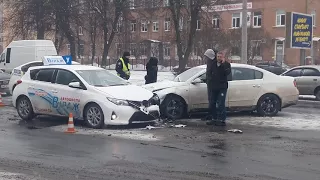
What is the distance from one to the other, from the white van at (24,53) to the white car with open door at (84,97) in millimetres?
12863

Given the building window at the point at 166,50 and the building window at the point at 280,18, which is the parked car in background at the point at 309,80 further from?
the building window at the point at 166,50

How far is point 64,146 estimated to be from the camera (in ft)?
30.6

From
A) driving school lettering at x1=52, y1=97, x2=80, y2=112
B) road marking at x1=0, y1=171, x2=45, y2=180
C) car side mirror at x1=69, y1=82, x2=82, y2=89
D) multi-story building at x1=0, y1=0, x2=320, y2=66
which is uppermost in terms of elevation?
multi-story building at x1=0, y1=0, x2=320, y2=66

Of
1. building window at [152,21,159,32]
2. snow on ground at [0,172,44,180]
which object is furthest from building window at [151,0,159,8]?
snow on ground at [0,172,44,180]

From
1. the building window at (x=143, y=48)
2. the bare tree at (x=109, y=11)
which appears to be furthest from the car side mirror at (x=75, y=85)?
the building window at (x=143, y=48)

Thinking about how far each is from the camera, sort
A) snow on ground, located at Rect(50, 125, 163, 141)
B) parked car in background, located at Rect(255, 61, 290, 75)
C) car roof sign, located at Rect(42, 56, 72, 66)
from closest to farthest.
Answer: snow on ground, located at Rect(50, 125, 163, 141) < car roof sign, located at Rect(42, 56, 72, 66) < parked car in background, located at Rect(255, 61, 290, 75)

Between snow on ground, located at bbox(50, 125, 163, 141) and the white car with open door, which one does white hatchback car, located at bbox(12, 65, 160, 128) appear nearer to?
the white car with open door

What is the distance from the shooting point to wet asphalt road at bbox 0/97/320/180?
714cm

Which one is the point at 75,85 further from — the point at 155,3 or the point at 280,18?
the point at 280,18

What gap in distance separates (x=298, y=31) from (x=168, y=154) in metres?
19.9

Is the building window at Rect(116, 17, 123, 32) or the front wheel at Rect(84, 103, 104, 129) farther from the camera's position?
the building window at Rect(116, 17, 123, 32)

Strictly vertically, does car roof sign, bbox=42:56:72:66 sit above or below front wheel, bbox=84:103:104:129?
above

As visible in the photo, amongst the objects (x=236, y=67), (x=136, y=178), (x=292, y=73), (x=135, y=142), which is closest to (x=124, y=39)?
(x=292, y=73)

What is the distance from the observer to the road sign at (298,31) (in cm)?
2638
